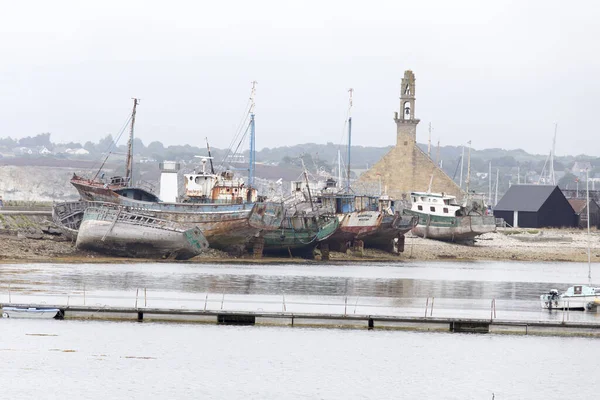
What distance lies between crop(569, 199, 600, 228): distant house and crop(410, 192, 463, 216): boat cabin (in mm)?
26325

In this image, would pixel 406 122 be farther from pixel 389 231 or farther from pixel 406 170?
pixel 389 231

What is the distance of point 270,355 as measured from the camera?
4047 cm

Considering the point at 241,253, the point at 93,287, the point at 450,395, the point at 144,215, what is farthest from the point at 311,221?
the point at 450,395

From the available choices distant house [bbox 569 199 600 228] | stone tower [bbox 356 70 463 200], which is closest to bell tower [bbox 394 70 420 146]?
stone tower [bbox 356 70 463 200]

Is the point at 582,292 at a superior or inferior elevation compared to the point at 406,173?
inferior

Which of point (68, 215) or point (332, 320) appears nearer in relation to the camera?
point (332, 320)

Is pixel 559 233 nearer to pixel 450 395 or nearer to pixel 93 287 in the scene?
pixel 93 287

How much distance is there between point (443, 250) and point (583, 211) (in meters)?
33.5

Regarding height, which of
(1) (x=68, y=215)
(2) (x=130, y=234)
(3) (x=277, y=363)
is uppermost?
(1) (x=68, y=215)

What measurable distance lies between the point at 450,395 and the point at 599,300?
60.1 ft

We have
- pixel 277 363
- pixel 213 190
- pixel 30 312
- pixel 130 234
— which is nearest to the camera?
pixel 277 363

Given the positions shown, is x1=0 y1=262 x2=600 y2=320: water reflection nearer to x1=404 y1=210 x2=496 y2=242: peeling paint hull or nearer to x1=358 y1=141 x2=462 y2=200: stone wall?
x1=404 y1=210 x2=496 y2=242: peeling paint hull

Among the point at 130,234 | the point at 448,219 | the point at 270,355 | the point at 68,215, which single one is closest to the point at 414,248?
the point at 448,219

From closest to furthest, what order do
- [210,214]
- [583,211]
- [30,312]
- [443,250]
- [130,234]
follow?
1. [30,312]
2. [130,234]
3. [210,214]
4. [443,250]
5. [583,211]
